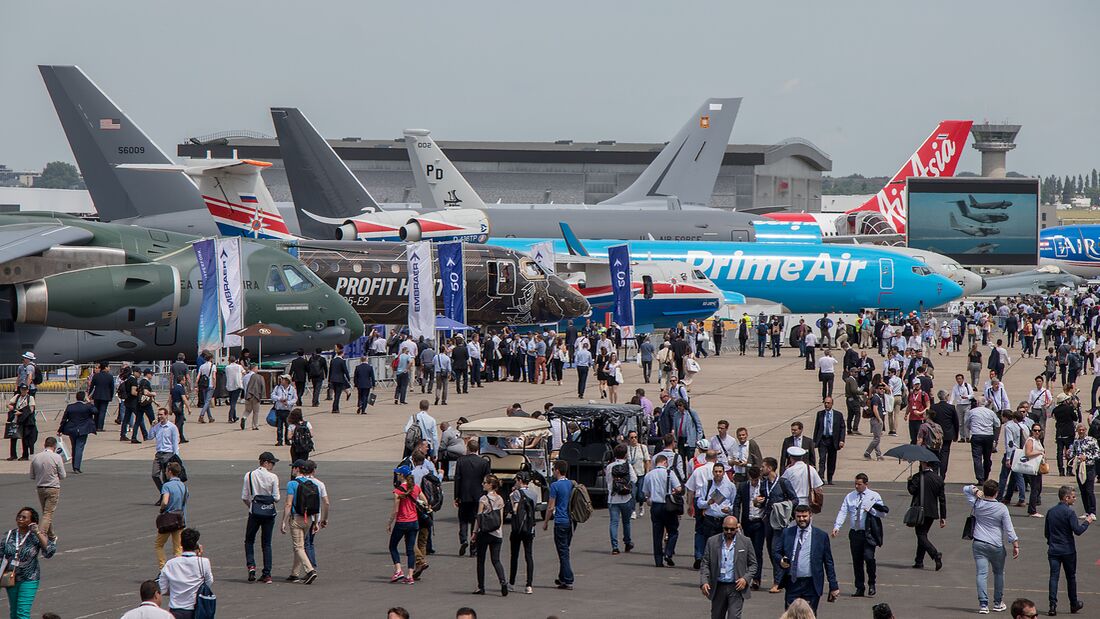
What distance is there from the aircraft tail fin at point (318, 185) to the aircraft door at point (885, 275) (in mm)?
21799

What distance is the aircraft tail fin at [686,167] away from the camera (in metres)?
78.4

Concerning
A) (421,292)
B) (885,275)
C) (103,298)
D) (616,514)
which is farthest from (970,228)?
(616,514)

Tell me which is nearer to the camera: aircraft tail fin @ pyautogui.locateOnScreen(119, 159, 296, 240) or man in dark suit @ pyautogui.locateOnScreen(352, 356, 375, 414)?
man in dark suit @ pyautogui.locateOnScreen(352, 356, 375, 414)

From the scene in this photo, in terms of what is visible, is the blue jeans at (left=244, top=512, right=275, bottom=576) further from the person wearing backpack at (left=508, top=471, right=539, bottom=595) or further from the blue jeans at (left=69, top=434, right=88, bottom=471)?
the blue jeans at (left=69, top=434, right=88, bottom=471)

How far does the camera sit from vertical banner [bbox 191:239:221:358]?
30.4 m

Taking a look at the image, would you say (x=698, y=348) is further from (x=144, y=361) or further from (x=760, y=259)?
(x=144, y=361)

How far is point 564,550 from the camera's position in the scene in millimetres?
14539

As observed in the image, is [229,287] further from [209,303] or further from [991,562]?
[991,562]

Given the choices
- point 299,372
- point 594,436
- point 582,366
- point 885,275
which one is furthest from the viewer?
point 885,275

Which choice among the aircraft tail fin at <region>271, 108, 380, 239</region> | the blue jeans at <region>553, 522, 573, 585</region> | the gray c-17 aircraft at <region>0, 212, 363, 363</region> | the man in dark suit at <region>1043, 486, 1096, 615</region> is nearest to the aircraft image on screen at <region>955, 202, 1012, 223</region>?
the aircraft tail fin at <region>271, 108, 380, 239</region>

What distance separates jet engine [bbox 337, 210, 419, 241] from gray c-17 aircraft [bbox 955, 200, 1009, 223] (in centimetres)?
3940

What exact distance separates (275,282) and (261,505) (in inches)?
699

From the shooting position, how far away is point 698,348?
44156 millimetres

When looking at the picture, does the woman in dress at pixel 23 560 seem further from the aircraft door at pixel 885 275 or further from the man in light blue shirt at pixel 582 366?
the aircraft door at pixel 885 275
